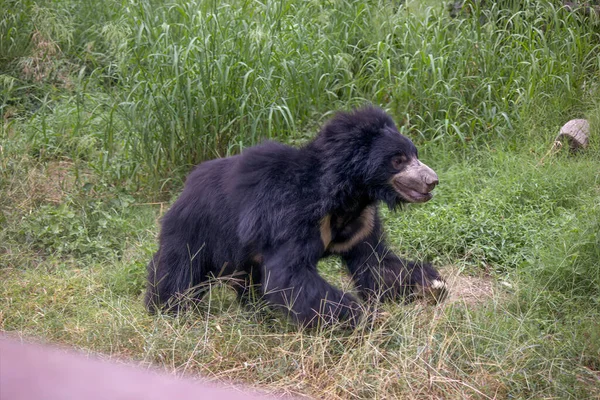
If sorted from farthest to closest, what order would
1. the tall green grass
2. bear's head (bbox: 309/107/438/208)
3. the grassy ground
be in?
the tall green grass → bear's head (bbox: 309/107/438/208) → the grassy ground

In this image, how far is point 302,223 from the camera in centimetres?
368

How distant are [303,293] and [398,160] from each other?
2.81 feet

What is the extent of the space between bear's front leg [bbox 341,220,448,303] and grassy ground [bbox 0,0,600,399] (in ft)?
0.57

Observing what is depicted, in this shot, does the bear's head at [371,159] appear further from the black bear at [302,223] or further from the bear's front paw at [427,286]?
the bear's front paw at [427,286]

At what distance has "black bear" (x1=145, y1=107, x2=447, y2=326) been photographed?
11.9 feet

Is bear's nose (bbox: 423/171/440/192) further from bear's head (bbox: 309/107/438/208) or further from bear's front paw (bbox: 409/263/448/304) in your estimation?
bear's front paw (bbox: 409/263/448/304)

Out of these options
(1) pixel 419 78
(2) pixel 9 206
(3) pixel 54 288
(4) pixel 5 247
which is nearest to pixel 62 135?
(2) pixel 9 206

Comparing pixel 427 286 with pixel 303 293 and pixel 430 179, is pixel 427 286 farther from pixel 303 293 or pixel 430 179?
pixel 303 293

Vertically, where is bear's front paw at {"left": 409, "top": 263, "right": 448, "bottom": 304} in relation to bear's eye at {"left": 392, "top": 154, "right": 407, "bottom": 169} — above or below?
below

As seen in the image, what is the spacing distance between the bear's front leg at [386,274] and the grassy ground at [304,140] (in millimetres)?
174

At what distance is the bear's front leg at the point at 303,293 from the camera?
354 cm

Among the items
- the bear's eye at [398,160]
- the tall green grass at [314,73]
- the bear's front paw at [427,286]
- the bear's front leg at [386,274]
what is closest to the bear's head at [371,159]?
the bear's eye at [398,160]

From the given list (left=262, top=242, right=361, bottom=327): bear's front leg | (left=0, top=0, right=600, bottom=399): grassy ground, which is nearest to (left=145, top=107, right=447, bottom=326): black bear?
(left=262, top=242, right=361, bottom=327): bear's front leg

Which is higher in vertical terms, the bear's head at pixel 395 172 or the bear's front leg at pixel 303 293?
the bear's head at pixel 395 172
